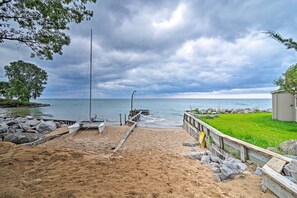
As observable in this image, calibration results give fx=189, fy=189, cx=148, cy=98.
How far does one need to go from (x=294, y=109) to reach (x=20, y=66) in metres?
61.4

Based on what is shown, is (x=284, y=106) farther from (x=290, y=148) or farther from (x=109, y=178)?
(x=109, y=178)

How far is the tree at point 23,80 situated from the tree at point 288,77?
4755 centimetres

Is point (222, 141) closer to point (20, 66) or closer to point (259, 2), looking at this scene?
point (259, 2)

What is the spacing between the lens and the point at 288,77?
8.78 m

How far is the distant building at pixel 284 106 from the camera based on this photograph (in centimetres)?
1223

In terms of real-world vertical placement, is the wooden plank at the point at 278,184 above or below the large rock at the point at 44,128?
above

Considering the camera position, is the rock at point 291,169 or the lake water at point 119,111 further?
the lake water at point 119,111

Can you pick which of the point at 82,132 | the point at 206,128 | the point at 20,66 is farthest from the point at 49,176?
the point at 20,66

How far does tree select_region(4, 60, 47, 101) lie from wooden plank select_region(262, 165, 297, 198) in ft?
164

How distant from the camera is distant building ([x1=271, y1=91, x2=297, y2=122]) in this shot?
12234mm

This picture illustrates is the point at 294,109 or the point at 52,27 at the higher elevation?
the point at 52,27

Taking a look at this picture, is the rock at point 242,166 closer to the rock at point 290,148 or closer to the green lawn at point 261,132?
the rock at point 290,148

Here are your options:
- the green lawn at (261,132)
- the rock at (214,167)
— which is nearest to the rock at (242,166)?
the rock at (214,167)

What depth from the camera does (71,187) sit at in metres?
3.31
